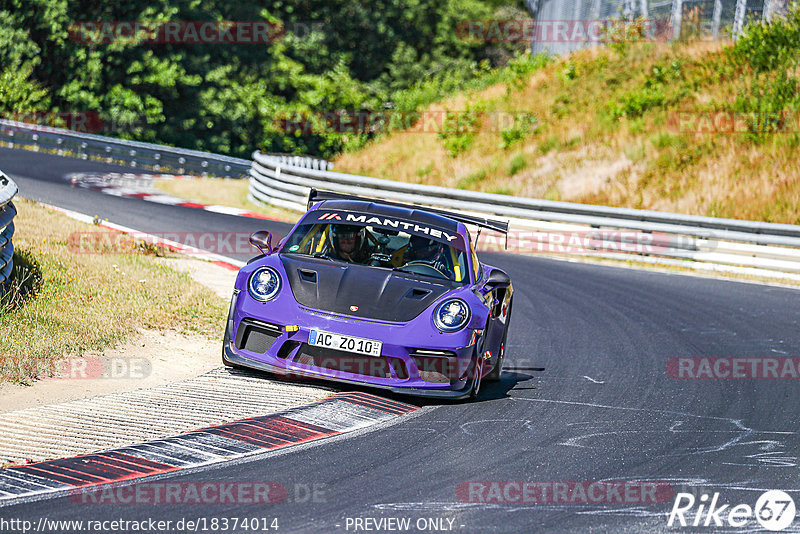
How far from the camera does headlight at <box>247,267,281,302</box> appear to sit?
7.73 metres

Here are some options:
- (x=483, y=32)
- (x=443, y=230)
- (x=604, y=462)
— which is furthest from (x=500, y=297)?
(x=483, y=32)

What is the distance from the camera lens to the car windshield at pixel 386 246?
8555 mm

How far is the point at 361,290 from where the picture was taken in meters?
7.74

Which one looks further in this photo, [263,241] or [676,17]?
[676,17]

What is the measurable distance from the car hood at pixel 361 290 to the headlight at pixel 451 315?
109 millimetres

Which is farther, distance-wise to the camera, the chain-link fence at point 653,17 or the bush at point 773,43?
the chain-link fence at point 653,17

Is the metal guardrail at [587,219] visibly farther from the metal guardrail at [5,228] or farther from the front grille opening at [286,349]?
the front grille opening at [286,349]

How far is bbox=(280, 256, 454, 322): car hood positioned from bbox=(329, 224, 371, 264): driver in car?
0.52 m

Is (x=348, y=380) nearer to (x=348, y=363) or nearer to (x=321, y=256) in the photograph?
(x=348, y=363)

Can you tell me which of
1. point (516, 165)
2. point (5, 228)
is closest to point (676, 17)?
point (516, 165)

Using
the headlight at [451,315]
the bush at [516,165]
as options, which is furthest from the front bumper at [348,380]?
the bush at [516,165]

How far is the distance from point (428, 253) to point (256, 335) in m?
1.79

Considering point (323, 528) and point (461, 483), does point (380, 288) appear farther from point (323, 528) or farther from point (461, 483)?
point (323, 528)

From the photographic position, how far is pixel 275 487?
5383mm
